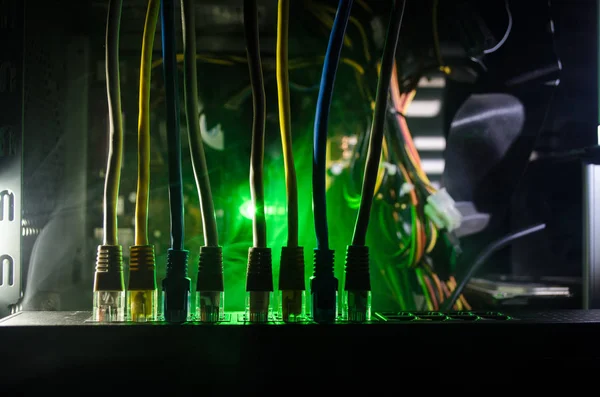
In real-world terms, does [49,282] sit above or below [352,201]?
below

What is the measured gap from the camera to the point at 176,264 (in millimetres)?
595

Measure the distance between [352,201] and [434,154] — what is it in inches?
5.5

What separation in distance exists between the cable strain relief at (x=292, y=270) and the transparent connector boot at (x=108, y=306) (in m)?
0.19

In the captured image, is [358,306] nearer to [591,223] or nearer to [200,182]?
[200,182]

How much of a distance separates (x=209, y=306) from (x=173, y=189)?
144mm

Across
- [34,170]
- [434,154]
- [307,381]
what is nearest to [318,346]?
[307,381]

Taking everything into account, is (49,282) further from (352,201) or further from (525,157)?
(525,157)

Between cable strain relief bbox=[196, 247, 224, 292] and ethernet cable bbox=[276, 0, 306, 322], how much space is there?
0.07m

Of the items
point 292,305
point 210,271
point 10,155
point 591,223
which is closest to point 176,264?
point 210,271

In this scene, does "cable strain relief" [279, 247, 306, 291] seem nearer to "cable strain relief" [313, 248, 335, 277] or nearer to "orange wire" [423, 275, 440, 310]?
"cable strain relief" [313, 248, 335, 277]

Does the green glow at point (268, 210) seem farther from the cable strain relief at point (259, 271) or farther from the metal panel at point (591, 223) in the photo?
the metal panel at point (591, 223)

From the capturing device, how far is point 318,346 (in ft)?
1.81

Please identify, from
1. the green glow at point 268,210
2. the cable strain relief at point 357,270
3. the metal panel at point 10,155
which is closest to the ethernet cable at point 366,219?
the cable strain relief at point 357,270

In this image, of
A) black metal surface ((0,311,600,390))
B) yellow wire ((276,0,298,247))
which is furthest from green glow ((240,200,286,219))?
black metal surface ((0,311,600,390))
